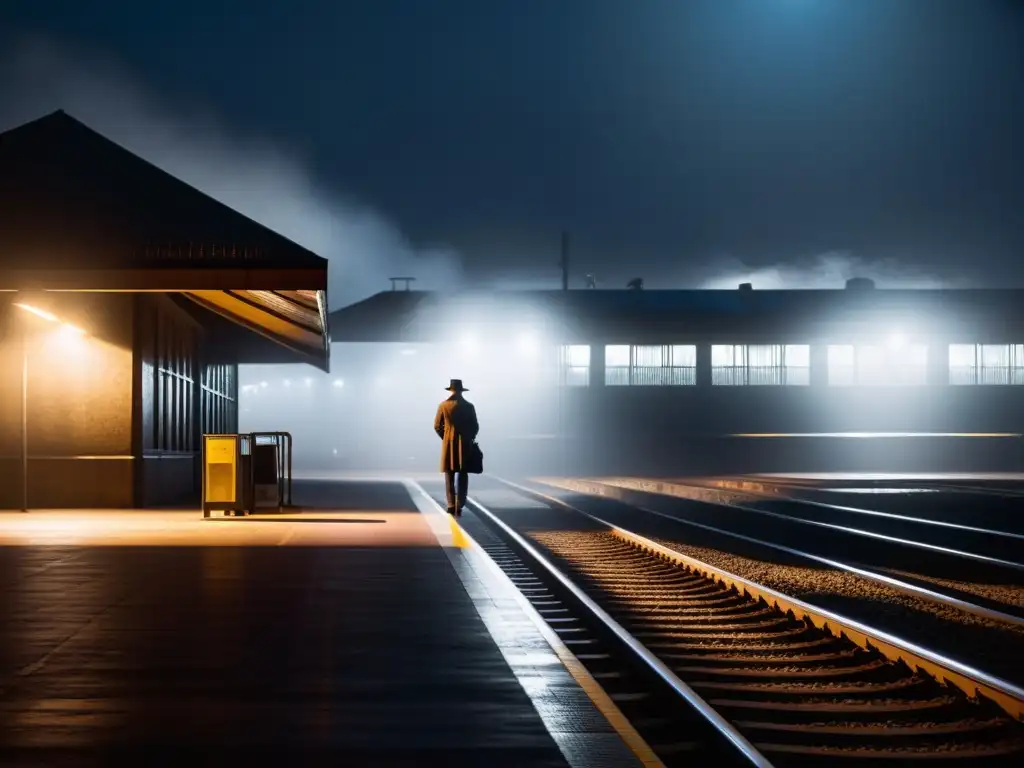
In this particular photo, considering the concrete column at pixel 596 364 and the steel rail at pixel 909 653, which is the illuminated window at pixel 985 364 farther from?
the steel rail at pixel 909 653

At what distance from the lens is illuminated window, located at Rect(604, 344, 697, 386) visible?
193 feet

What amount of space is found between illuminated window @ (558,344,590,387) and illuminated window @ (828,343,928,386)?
9.45m

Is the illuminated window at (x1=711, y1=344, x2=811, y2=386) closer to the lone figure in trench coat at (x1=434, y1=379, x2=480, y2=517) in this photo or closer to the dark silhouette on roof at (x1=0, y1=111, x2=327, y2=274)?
the dark silhouette on roof at (x1=0, y1=111, x2=327, y2=274)

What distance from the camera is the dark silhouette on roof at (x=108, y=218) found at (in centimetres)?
1995

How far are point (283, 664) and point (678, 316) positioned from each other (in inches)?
2105

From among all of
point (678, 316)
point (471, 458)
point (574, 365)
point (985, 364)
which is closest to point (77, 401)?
point (471, 458)

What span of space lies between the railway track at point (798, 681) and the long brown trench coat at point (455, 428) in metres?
6.41

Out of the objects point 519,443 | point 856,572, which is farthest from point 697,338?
point 856,572

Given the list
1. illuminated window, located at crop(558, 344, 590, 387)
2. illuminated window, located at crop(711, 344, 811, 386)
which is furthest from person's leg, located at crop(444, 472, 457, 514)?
illuminated window, located at crop(711, 344, 811, 386)

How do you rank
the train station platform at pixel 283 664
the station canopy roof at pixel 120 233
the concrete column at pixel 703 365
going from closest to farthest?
the train station platform at pixel 283 664
the station canopy roof at pixel 120 233
the concrete column at pixel 703 365

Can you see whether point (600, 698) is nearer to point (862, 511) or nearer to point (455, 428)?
point (455, 428)

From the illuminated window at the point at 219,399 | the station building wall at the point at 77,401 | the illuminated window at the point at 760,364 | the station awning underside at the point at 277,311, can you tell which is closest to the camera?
the station building wall at the point at 77,401

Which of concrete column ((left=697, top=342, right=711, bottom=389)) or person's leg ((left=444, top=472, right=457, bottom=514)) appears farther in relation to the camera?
concrete column ((left=697, top=342, right=711, bottom=389))

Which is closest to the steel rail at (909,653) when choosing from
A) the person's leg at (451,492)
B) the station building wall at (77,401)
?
the person's leg at (451,492)
